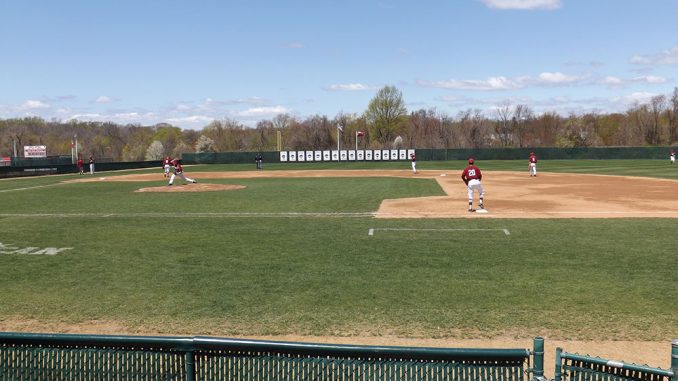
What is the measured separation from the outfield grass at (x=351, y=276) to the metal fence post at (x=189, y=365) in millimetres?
3614

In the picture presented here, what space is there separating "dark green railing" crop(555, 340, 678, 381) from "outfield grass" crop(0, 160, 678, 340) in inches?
143

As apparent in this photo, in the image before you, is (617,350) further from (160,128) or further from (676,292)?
(160,128)

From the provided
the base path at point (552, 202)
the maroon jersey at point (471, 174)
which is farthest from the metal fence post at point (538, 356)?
the maroon jersey at point (471, 174)

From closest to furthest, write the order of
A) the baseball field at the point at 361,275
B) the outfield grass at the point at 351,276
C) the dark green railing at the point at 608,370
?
1. the dark green railing at the point at 608,370
2. the baseball field at the point at 361,275
3. the outfield grass at the point at 351,276

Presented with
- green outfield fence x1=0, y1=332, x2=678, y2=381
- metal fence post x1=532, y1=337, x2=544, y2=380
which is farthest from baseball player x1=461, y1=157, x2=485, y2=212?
metal fence post x1=532, y1=337, x2=544, y2=380

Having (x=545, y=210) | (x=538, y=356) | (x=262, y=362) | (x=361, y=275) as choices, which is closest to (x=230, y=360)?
(x=262, y=362)

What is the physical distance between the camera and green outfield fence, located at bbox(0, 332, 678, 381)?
3.89 m

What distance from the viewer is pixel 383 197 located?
26.7 m

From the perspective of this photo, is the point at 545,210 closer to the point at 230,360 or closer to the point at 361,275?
the point at 361,275

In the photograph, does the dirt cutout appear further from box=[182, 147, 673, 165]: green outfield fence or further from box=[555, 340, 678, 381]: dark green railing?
box=[182, 147, 673, 165]: green outfield fence

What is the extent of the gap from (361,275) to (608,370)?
7181 mm

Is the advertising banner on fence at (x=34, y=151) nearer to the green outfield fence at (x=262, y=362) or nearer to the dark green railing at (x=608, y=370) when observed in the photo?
the green outfield fence at (x=262, y=362)

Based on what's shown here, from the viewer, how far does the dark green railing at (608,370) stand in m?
3.62

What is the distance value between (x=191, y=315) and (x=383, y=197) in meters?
18.8
